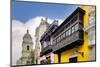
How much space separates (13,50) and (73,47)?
0.80 m

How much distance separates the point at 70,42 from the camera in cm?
262

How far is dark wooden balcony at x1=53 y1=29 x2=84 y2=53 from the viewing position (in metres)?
2.58

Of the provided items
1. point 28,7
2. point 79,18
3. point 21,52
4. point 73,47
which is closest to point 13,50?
point 21,52

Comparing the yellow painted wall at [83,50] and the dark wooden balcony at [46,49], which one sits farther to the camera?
the yellow painted wall at [83,50]

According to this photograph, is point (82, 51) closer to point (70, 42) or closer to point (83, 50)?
point (83, 50)

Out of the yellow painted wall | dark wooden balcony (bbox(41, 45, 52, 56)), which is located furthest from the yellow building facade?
dark wooden balcony (bbox(41, 45, 52, 56))

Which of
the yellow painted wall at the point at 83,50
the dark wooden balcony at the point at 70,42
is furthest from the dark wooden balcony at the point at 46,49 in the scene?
the yellow painted wall at the point at 83,50

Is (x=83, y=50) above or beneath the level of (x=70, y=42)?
beneath

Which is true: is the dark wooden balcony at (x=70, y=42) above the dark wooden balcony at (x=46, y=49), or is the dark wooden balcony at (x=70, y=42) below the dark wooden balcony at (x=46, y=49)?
above

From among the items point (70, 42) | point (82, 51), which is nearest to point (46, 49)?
point (70, 42)

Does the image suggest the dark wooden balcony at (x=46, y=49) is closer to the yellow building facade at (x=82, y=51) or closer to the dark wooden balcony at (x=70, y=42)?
the dark wooden balcony at (x=70, y=42)

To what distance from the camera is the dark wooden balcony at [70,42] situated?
2576 mm

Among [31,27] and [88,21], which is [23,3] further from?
[88,21]

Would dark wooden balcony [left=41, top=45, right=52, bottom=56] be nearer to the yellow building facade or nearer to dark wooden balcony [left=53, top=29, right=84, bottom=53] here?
dark wooden balcony [left=53, top=29, right=84, bottom=53]
